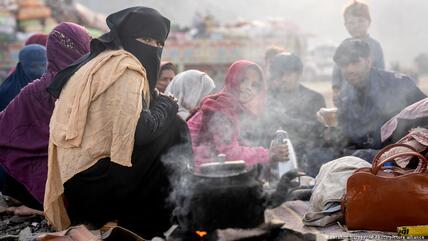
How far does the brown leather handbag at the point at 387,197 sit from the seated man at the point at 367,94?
1641mm

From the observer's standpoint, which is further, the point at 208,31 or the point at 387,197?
the point at 208,31

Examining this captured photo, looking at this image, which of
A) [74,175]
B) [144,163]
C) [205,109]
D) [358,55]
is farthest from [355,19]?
[74,175]

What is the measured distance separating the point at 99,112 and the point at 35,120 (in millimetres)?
1341

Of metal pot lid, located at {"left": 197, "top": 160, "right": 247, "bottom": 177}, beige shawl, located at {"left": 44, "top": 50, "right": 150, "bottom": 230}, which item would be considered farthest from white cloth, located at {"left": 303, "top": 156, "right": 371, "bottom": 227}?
beige shawl, located at {"left": 44, "top": 50, "right": 150, "bottom": 230}

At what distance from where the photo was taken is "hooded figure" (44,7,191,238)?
3.67 meters

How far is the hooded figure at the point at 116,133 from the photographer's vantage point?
3.67 metres

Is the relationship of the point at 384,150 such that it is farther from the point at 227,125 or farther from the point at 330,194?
the point at 227,125

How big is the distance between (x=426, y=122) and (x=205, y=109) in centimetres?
176

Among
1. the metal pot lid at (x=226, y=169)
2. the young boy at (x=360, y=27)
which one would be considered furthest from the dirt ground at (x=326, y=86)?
the metal pot lid at (x=226, y=169)

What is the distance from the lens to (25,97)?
15.8 feet

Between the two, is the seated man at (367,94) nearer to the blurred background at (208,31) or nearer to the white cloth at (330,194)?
the white cloth at (330,194)

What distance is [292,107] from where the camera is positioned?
5.97 meters

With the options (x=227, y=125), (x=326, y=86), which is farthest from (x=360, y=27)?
(x=326, y=86)

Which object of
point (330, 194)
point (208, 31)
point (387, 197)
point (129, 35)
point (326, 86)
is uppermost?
point (129, 35)
